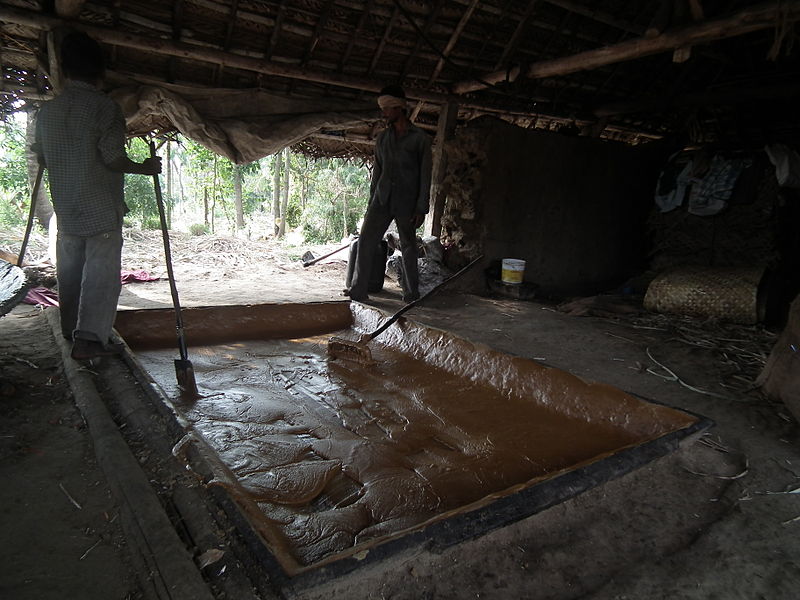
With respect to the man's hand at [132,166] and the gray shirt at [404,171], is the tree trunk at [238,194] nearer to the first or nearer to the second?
the gray shirt at [404,171]

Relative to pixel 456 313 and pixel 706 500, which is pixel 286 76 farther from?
pixel 706 500

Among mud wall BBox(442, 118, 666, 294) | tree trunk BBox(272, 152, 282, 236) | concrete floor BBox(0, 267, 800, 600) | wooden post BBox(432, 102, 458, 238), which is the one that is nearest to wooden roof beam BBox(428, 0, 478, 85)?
wooden post BBox(432, 102, 458, 238)

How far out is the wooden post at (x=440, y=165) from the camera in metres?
5.34

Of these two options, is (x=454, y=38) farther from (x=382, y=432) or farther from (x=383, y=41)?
(x=382, y=432)

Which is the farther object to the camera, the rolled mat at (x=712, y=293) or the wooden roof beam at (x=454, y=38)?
the wooden roof beam at (x=454, y=38)

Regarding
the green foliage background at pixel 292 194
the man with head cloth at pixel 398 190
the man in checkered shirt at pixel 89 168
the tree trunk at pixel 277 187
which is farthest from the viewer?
the tree trunk at pixel 277 187

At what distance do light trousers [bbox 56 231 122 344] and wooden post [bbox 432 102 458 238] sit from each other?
383 cm

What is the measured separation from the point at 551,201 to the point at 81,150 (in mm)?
4838

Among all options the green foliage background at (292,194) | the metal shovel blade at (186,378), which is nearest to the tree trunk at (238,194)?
the green foliage background at (292,194)

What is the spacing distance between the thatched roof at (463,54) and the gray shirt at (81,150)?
1.73 meters

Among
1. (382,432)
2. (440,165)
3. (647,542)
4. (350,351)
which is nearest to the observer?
(647,542)

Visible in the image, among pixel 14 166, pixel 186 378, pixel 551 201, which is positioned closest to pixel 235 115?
pixel 186 378

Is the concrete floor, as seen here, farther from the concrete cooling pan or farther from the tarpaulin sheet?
the tarpaulin sheet

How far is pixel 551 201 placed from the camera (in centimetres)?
561
